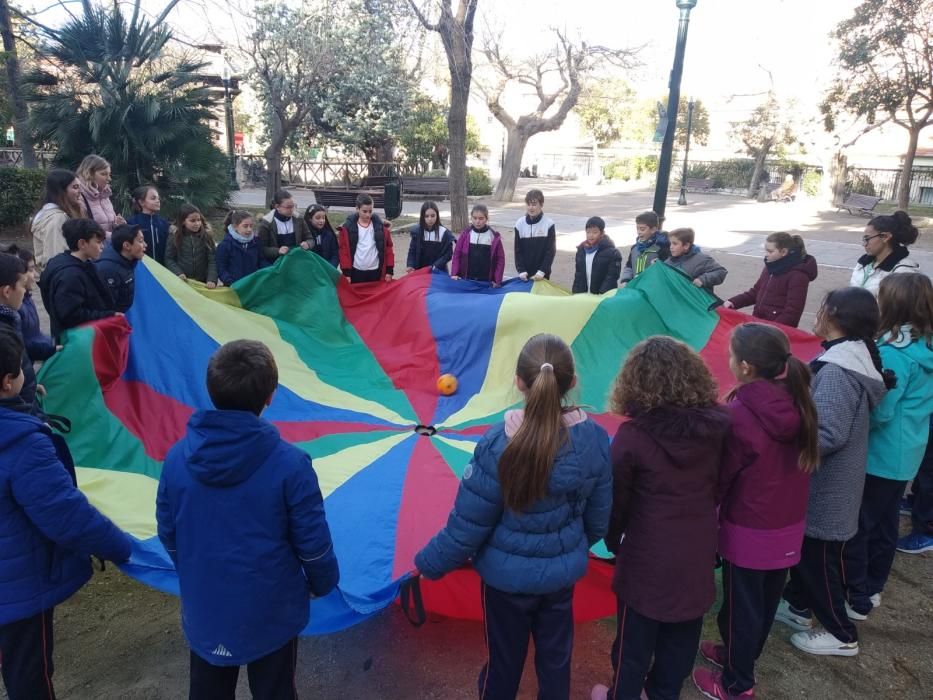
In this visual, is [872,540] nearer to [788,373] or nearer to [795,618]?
[795,618]

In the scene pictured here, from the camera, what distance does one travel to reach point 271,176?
1513 centimetres

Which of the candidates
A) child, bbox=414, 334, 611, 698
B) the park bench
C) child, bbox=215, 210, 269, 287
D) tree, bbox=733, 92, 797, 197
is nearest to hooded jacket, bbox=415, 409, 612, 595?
child, bbox=414, 334, 611, 698

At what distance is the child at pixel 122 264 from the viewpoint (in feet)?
12.0

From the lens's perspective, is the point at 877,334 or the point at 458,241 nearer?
the point at 877,334

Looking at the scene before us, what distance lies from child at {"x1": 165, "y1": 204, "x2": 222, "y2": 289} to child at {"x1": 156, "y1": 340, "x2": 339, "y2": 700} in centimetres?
336

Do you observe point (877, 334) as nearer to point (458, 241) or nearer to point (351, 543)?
point (351, 543)

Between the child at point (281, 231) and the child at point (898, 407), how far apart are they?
4.00m

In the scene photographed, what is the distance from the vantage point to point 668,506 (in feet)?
6.46

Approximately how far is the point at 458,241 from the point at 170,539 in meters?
4.27

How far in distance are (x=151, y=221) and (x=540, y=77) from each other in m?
17.3

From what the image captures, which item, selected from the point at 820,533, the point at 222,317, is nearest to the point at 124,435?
the point at 222,317

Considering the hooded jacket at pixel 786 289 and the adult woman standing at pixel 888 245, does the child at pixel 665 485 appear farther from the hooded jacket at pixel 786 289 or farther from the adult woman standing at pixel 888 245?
the hooded jacket at pixel 786 289

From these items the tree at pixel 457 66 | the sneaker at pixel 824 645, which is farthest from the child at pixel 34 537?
the tree at pixel 457 66

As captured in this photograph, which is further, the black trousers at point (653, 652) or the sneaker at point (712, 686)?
the sneaker at point (712, 686)
